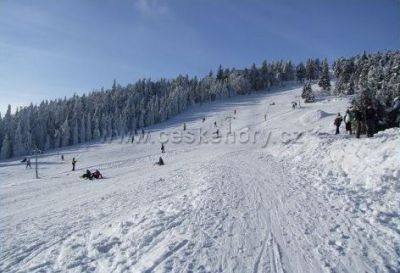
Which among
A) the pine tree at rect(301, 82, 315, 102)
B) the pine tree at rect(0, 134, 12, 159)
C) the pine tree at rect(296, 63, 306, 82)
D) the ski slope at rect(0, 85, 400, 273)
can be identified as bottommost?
the pine tree at rect(0, 134, 12, 159)

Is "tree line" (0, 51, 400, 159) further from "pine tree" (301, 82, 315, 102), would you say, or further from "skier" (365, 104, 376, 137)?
"skier" (365, 104, 376, 137)

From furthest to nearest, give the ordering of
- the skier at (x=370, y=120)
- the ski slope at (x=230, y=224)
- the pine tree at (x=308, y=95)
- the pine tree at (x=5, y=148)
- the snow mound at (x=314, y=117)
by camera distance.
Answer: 1. the pine tree at (x=308, y=95)
2. the pine tree at (x=5, y=148)
3. the snow mound at (x=314, y=117)
4. the skier at (x=370, y=120)
5. the ski slope at (x=230, y=224)

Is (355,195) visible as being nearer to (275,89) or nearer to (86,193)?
(86,193)

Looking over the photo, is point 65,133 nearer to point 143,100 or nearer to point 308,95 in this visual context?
point 143,100

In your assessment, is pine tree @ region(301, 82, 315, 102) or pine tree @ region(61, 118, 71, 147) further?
pine tree @ region(61, 118, 71, 147)

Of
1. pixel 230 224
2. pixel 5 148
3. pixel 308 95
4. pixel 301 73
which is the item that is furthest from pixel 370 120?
pixel 301 73

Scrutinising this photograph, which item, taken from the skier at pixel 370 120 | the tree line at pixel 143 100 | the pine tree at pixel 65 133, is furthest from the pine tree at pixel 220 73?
the skier at pixel 370 120

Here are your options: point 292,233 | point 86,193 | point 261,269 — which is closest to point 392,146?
point 292,233

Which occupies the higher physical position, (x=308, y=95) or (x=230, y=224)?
(x=308, y=95)

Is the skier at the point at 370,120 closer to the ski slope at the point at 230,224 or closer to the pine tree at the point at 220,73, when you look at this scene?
the ski slope at the point at 230,224

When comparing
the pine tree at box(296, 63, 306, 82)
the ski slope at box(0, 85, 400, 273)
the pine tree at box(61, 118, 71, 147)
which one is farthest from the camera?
the pine tree at box(296, 63, 306, 82)

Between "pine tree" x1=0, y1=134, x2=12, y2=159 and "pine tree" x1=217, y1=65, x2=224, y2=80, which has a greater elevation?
"pine tree" x1=217, y1=65, x2=224, y2=80

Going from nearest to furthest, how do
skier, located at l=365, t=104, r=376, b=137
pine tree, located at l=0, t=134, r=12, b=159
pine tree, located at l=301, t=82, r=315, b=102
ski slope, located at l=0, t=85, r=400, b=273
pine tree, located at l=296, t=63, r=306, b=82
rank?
ski slope, located at l=0, t=85, r=400, b=273 → skier, located at l=365, t=104, r=376, b=137 → pine tree, located at l=0, t=134, r=12, b=159 → pine tree, located at l=301, t=82, r=315, b=102 → pine tree, located at l=296, t=63, r=306, b=82

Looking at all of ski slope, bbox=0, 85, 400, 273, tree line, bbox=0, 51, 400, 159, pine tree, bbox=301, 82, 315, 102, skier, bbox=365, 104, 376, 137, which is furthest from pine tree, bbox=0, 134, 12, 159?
skier, bbox=365, 104, 376, 137
